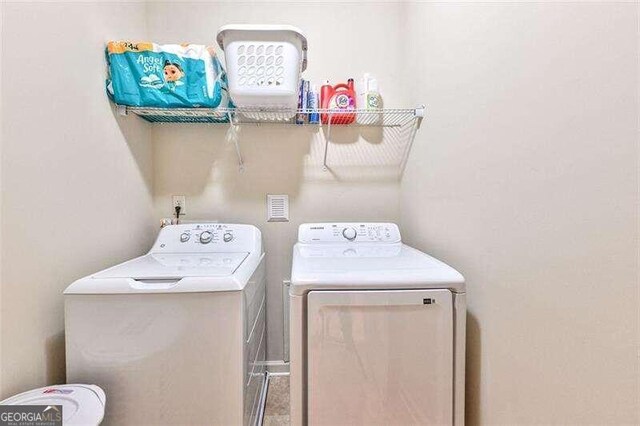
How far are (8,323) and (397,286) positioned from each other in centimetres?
127

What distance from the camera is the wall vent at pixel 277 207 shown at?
6.09 feet

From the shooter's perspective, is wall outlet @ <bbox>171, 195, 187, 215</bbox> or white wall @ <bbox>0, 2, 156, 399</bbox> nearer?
white wall @ <bbox>0, 2, 156, 399</bbox>

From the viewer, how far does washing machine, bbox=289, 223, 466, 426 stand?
38.1 inches

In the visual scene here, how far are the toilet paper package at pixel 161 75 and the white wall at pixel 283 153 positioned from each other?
0.39 meters

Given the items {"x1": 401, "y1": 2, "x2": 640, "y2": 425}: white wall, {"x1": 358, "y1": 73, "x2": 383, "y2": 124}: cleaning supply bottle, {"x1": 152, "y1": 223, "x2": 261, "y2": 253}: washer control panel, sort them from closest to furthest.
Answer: {"x1": 401, "y1": 2, "x2": 640, "y2": 425}: white wall < {"x1": 152, "y1": 223, "x2": 261, "y2": 253}: washer control panel < {"x1": 358, "y1": 73, "x2": 383, "y2": 124}: cleaning supply bottle

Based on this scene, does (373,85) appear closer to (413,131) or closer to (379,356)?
(413,131)

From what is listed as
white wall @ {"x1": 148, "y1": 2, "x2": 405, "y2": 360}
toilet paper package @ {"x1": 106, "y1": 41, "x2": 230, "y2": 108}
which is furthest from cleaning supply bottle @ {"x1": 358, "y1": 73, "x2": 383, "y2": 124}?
toilet paper package @ {"x1": 106, "y1": 41, "x2": 230, "y2": 108}

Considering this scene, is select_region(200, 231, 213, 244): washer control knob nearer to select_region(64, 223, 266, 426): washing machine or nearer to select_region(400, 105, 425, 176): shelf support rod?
select_region(64, 223, 266, 426): washing machine

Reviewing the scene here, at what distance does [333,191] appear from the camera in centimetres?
189

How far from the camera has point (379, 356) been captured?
973 millimetres

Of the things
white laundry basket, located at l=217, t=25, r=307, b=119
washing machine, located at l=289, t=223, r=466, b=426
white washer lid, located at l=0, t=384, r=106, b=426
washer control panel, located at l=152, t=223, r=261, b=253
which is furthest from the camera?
washer control panel, located at l=152, t=223, r=261, b=253

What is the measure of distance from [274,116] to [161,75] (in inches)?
23.8

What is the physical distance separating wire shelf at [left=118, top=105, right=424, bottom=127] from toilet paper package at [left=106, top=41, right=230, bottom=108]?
6 centimetres

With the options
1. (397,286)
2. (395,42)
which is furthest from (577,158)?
(395,42)
